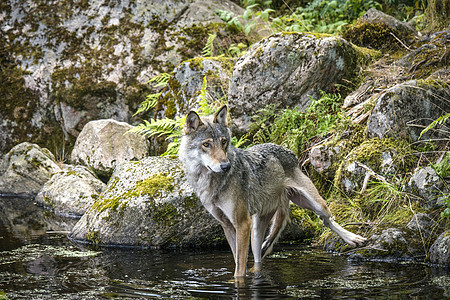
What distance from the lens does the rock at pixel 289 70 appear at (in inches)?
397

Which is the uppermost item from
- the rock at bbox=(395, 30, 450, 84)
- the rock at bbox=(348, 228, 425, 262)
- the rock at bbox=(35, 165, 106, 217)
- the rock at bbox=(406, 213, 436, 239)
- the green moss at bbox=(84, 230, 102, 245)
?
the rock at bbox=(395, 30, 450, 84)

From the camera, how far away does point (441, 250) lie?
602cm

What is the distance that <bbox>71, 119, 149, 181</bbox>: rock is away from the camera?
12268 millimetres

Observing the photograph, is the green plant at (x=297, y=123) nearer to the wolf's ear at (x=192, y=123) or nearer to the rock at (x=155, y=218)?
the rock at (x=155, y=218)

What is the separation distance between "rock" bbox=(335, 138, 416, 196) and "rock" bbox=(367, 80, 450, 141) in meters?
0.24

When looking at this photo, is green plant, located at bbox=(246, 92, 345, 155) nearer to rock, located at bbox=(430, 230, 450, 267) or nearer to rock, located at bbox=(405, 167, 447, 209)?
rock, located at bbox=(405, 167, 447, 209)

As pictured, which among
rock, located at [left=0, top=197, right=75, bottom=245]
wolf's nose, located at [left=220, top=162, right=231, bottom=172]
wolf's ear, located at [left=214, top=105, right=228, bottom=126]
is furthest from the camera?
rock, located at [left=0, top=197, right=75, bottom=245]

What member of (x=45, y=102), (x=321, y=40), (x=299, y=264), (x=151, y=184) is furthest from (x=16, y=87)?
(x=299, y=264)

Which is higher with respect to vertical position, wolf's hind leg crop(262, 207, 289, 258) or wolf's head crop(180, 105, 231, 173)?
wolf's head crop(180, 105, 231, 173)

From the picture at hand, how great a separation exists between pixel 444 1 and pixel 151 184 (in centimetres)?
812

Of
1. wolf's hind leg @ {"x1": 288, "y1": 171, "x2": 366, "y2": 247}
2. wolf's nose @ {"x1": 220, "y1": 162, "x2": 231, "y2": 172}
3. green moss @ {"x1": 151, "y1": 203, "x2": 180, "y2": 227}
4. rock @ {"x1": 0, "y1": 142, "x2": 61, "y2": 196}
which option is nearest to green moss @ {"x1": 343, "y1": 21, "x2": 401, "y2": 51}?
wolf's hind leg @ {"x1": 288, "y1": 171, "x2": 366, "y2": 247}

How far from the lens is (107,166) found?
40.7 ft

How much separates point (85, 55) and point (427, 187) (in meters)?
11.2

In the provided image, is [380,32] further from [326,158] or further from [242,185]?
[242,185]
